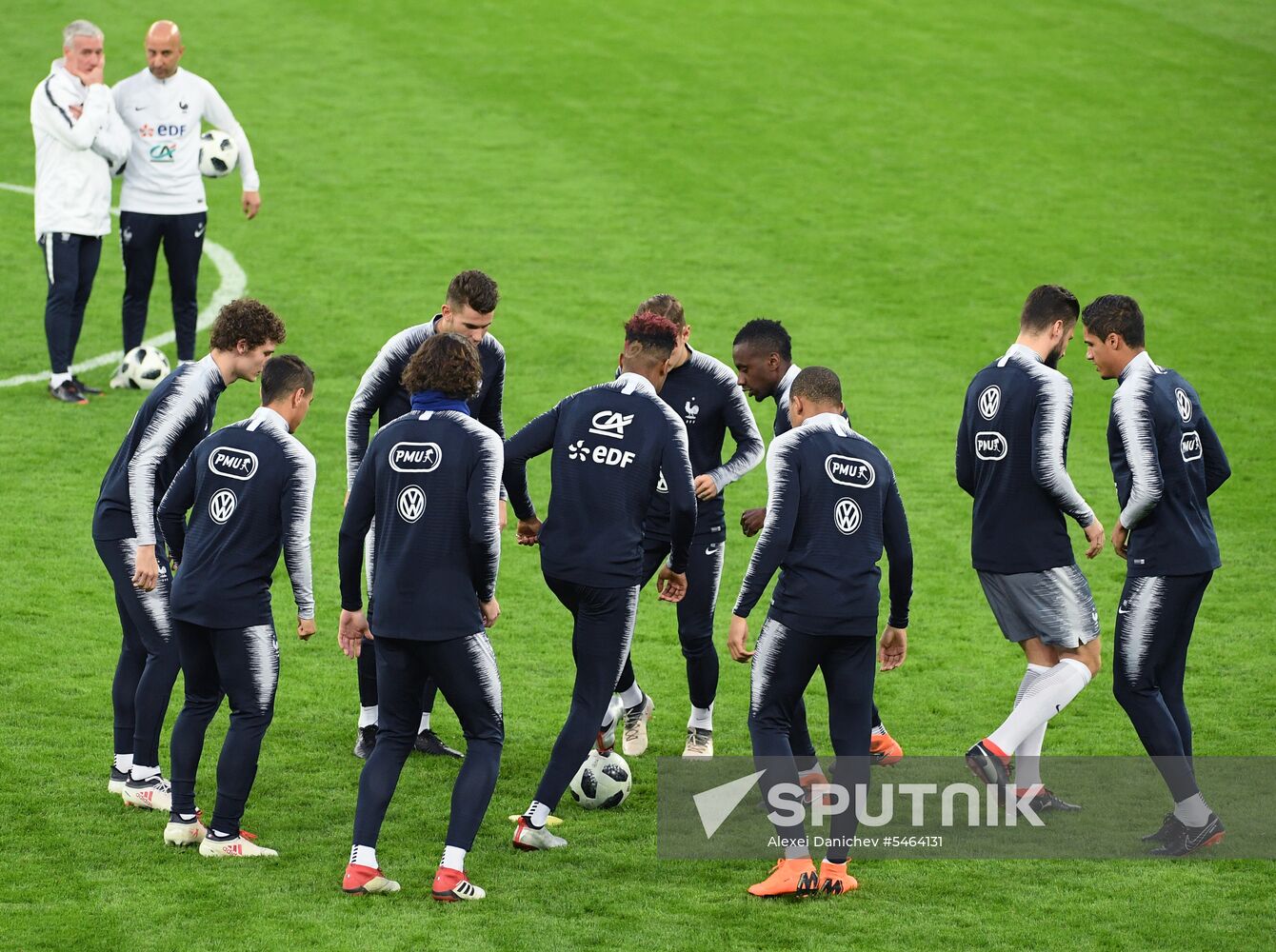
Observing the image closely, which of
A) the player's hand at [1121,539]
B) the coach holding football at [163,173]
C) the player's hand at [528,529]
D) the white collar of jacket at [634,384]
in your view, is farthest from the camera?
the coach holding football at [163,173]

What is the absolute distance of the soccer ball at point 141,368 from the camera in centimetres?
1316

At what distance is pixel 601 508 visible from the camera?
265 inches

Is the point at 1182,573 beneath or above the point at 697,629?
above

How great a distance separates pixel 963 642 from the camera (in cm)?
982

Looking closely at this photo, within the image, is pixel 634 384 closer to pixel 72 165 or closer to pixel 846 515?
pixel 846 515

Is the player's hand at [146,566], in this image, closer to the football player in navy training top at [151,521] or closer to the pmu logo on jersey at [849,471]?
the football player in navy training top at [151,521]

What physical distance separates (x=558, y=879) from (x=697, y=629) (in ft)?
6.00

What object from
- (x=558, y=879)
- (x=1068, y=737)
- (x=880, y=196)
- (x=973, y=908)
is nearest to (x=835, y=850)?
(x=973, y=908)

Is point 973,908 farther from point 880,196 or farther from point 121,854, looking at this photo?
point 880,196

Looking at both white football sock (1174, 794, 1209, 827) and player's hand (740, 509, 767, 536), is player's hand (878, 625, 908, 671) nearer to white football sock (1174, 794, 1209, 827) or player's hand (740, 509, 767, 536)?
player's hand (740, 509, 767, 536)

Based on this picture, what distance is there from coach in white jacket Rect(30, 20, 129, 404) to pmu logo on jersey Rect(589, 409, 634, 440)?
7.20 meters

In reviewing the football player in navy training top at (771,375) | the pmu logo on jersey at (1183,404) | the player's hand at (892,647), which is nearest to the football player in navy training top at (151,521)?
the football player in navy training top at (771,375)

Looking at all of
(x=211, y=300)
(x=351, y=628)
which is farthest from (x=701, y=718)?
(x=211, y=300)

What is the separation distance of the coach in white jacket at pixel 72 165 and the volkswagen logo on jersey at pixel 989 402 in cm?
787
